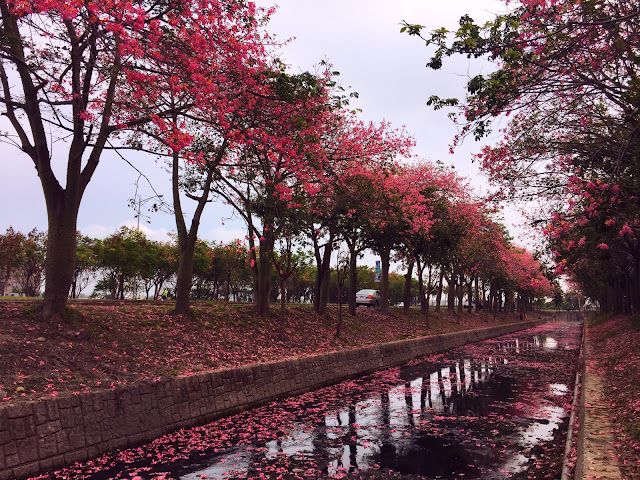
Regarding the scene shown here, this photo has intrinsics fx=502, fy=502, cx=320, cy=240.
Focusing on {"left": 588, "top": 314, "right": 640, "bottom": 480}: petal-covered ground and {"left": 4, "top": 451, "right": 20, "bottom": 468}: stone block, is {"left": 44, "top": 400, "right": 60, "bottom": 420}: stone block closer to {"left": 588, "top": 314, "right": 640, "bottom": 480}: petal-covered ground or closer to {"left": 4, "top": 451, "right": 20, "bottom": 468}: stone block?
{"left": 4, "top": 451, "right": 20, "bottom": 468}: stone block

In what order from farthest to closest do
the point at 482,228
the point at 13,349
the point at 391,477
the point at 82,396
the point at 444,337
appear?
the point at 482,228, the point at 444,337, the point at 13,349, the point at 82,396, the point at 391,477

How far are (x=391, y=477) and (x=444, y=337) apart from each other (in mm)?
21840

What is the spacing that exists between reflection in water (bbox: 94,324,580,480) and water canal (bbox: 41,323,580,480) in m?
0.02

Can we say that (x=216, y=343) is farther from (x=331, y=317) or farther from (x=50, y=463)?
(x=331, y=317)

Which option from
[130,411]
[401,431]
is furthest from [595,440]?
[130,411]

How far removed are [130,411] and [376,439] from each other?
421 cm

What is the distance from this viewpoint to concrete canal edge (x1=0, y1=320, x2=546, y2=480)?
6785mm

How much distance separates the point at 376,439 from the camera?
8.54 meters

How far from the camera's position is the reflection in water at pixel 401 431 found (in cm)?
704

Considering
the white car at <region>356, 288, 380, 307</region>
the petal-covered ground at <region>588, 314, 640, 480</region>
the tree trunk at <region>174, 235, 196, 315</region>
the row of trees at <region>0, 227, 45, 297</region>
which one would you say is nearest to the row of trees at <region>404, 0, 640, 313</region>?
the petal-covered ground at <region>588, 314, 640, 480</region>

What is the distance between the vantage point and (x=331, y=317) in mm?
25438

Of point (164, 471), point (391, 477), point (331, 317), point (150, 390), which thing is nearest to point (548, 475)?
point (391, 477)

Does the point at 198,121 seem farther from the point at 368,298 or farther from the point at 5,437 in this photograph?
the point at 368,298

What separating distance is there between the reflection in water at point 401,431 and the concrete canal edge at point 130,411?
1.90 feet
